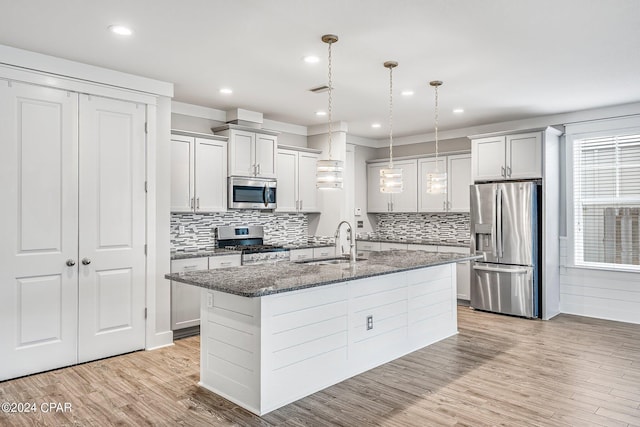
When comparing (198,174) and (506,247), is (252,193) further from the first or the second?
(506,247)

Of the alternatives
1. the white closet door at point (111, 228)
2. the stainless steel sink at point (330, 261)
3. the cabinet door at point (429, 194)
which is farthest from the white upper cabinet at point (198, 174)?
the cabinet door at point (429, 194)

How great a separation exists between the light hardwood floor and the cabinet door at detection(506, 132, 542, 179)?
2.15 meters

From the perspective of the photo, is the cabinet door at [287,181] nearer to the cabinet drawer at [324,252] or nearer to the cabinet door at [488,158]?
the cabinet drawer at [324,252]

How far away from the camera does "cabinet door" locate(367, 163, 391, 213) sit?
7.44 meters

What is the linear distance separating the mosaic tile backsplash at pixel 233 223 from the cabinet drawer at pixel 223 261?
1.89 feet

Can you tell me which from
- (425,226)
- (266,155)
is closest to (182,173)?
(266,155)

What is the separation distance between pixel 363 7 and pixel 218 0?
90 cm

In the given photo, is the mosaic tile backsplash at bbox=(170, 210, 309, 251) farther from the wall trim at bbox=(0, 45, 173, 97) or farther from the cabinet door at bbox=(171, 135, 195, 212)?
the wall trim at bbox=(0, 45, 173, 97)

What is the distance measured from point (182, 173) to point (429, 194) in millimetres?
3634

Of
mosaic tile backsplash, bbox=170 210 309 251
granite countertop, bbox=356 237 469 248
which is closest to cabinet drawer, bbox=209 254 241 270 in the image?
mosaic tile backsplash, bbox=170 210 309 251

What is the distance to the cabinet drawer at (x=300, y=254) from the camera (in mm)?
5949

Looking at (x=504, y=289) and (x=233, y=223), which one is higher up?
(x=233, y=223)

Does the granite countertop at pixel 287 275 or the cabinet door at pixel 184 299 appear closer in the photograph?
the granite countertop at pixel 287 275

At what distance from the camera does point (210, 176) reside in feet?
17.5
